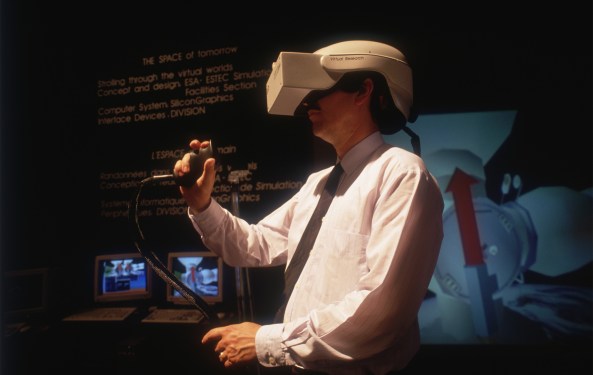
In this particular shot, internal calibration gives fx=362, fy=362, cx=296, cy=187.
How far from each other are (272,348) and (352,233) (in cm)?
42

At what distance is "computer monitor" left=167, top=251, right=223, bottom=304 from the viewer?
103 inches

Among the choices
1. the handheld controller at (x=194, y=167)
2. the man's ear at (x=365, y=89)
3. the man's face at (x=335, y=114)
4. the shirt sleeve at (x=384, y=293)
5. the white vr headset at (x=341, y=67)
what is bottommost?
the shirt sleeve at (x=384, y=293)

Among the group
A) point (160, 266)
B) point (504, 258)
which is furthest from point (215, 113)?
point (504, 258)

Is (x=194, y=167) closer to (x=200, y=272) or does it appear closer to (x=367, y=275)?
(x=367, y=275)

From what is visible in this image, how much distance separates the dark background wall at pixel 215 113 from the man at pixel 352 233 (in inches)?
42.9

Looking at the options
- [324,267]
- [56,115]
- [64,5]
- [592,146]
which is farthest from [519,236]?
[64,5]

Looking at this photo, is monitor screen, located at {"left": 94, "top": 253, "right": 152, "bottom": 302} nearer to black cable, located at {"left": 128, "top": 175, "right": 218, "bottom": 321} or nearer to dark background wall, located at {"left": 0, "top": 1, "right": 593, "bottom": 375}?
dark background wall, located at {"left": 0, "top": 1, "right": 593, "bottom": 375}

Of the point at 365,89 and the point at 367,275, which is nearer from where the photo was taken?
the point at 367,275

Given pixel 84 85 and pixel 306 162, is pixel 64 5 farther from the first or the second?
pixel 306 162

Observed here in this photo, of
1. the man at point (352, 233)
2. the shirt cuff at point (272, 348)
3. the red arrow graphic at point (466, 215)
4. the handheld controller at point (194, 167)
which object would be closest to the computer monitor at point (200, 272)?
the man at point (352, 233)

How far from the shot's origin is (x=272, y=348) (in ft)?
3.42

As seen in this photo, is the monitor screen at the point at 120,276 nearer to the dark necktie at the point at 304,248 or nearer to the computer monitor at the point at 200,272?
the computer monitor at the point at 200,272

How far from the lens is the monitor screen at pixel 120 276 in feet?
9.20

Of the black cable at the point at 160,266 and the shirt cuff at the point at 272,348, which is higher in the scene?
the black cable at the point at 160,266
